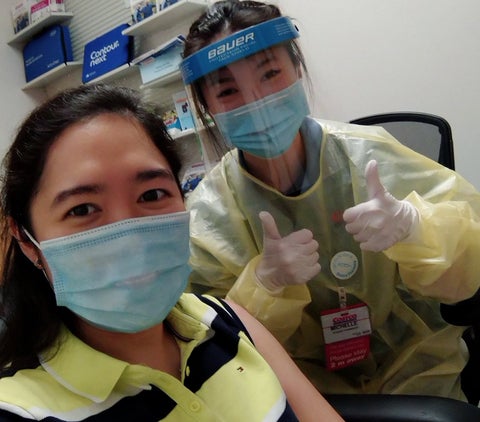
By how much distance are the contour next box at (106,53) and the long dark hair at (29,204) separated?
243 centimetres

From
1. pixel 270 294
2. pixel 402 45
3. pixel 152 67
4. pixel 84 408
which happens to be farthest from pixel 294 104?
pixel 152 67

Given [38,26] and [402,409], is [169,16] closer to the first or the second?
[38,26]

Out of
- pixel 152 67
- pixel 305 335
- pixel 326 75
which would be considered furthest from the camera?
pixel 152 67

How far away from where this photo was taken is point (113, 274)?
783 millimetres

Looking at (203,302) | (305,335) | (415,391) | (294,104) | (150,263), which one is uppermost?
(294,104)

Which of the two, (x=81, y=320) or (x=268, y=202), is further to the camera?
(x=268, y=202)

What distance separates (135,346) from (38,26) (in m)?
3.52

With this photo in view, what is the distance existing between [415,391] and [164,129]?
0.91 m

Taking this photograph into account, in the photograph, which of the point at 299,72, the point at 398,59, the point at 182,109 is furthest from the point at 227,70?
the point at 182,109

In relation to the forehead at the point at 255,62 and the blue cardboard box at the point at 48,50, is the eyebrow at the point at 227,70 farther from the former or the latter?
the blue cardboard box at the point at 48,50

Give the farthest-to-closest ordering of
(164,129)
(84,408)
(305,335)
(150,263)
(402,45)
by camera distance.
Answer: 1. (402,45)
2. (305,335)
3. (164,129)
4. (150,263)
5. (84,408)

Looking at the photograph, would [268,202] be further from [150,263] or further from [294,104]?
[150,263]

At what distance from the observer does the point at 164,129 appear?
3.23ft

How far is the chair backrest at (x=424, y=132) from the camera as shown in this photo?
1.44 m
